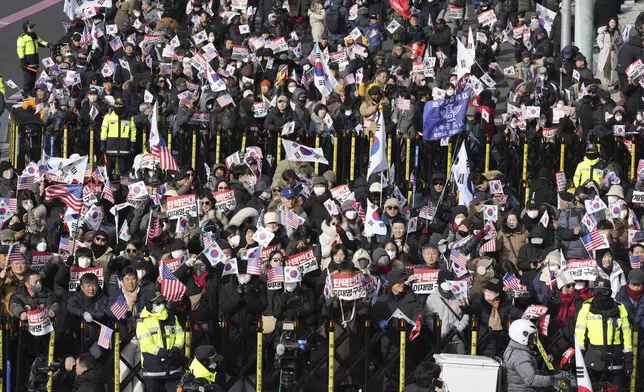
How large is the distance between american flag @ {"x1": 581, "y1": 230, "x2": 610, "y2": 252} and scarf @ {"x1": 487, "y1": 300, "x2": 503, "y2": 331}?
2251mm

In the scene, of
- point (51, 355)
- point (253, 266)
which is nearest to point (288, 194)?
point (253, 266)

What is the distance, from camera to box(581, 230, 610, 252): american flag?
2408 centimetres

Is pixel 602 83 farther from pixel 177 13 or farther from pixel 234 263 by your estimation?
pixel 234 263

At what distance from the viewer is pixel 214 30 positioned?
3778 centimetres

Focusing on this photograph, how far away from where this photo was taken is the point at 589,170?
28.2 m

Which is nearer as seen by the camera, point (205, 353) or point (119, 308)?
point (205, 353)

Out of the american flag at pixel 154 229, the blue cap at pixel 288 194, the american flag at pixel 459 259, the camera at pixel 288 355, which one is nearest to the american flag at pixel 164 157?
the american flag at pixel 154 229

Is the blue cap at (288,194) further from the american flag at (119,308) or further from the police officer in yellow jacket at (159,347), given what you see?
the police officer in yellow jacket at (159,347)

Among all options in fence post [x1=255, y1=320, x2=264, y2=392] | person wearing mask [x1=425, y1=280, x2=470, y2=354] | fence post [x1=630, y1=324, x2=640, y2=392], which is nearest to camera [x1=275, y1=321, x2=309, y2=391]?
fence post [x1=255, y1=320, x2=264, y2=392]

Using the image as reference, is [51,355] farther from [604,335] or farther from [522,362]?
[604,335]

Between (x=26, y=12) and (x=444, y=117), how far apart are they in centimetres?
2054

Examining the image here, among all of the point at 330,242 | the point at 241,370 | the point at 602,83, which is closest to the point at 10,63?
the point at 602,83

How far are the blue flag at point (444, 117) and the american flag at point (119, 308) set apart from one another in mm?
8252

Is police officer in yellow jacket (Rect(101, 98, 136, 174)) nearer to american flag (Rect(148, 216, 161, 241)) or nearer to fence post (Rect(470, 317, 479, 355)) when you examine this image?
american flag (Rect(148, 216, 161, 241))
